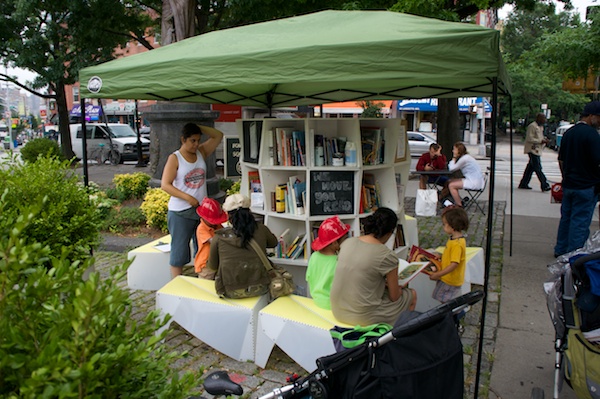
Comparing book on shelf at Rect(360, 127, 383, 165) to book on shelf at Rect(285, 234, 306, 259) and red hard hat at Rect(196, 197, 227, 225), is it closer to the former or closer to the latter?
book on shelf at Rect(285, 234, 306, 259)

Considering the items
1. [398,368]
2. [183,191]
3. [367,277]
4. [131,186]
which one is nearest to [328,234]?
[367,277]

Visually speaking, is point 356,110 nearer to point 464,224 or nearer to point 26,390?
point 464,224

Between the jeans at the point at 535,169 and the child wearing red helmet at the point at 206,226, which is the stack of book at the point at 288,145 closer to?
the child wearing red helmet at the point at 206,226

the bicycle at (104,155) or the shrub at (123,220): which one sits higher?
the bicycle at (104,155)

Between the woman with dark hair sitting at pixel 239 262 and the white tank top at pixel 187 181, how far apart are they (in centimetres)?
101

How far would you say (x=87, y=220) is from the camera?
15.0 ft

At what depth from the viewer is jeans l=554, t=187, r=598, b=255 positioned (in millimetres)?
6258

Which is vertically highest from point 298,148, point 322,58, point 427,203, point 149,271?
point 322,58

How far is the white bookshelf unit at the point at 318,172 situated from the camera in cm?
519

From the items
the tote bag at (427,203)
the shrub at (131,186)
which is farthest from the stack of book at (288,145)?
the shrub at (131,186)

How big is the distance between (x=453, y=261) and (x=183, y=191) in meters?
2.76

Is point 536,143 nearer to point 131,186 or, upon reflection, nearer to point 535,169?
point 535,169

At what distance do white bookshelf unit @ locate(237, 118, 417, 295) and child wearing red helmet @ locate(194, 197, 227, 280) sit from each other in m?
0.65

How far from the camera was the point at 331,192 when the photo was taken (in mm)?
5207
